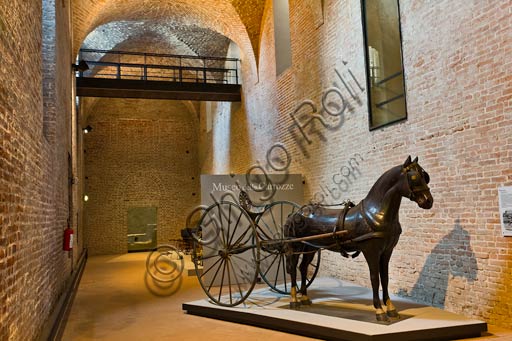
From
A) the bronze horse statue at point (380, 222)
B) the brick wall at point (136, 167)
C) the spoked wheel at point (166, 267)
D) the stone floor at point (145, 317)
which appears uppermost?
the brick wall at point (136, 167)

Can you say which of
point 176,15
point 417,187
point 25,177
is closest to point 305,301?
point 417,187

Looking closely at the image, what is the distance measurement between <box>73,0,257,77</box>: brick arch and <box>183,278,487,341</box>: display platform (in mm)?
8176

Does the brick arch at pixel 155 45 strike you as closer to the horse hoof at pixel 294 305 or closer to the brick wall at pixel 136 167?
the brick wall at pixel 136 167

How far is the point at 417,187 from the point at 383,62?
3667mm

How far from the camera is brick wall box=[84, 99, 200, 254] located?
20.0 metres

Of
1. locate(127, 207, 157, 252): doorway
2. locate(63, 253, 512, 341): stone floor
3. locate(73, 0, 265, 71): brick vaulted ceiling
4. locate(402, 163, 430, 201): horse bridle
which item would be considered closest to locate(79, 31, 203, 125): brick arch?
locate(73, 0, 265, 71): brick vaulted ceiling

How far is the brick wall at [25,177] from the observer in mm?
3146

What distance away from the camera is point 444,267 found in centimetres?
593

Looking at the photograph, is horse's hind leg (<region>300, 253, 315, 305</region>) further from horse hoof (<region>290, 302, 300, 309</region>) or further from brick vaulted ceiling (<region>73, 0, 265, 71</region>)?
brick vaulted ceiling (<region>73, 0, 265, 71</region>)

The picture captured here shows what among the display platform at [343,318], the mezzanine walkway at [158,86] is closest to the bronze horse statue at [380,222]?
the display platform at [343,318]

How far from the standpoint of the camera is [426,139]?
6242mm

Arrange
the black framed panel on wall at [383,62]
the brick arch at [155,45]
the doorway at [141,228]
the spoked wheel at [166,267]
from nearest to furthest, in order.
Answer: the black framed panel on wall at [383,62]
the spoked wheel at [166,267]
the brick arch at [155,45]
the doorway at [141,228]

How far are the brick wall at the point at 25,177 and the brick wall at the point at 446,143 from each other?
16.2 ft

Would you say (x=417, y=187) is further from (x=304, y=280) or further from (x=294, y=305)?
(x=294, y=305)
